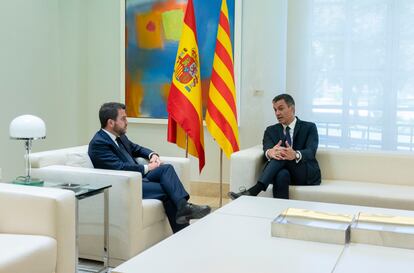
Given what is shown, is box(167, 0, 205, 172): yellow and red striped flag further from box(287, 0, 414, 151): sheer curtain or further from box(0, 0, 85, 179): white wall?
box(0, 0, 85, 179): white wall

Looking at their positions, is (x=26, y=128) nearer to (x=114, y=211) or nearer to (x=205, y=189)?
(x=114, y=211)

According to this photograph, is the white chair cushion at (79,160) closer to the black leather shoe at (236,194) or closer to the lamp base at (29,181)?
the lamp base at (29,181)

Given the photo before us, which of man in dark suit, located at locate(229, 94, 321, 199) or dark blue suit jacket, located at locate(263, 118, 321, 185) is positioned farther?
dark blue suit jacket, located at locate(263, 118, 321, 185)

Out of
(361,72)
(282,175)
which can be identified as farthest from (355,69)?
(282,175)

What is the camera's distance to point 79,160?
3.94m

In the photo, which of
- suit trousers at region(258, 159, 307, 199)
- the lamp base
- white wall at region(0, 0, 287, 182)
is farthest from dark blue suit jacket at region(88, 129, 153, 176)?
white wall at region(0, 0, 287, 182)

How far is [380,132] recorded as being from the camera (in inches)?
206

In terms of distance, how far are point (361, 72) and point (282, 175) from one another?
63.6 inches

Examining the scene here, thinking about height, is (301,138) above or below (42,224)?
above

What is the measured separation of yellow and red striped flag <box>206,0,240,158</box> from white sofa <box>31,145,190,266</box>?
119 centimetres

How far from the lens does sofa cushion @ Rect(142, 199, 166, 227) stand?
3.72 meters

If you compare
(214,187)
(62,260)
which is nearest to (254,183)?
(214,187)

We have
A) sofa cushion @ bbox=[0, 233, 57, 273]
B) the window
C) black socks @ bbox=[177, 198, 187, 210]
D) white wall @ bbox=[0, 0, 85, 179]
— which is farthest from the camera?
white wall @ bbox=[0, 0, 85, 179]

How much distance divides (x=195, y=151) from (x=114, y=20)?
2.10 m
